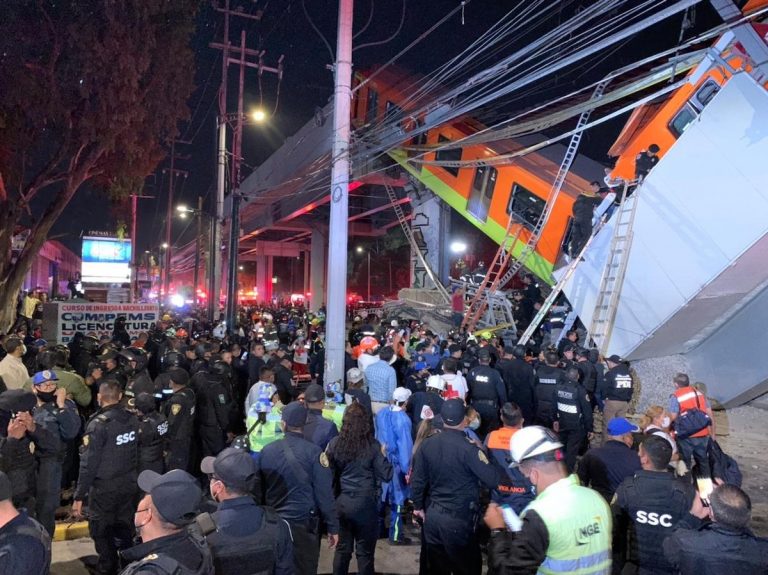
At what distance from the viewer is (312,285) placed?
36438 millimetres

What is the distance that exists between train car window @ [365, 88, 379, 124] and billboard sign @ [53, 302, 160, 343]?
11.2 meters

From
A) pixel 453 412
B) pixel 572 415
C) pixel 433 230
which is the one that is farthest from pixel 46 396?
pixel 433 230

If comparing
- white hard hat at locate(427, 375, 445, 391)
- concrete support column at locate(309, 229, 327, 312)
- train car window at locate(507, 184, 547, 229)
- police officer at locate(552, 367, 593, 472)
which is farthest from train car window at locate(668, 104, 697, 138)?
concrete support column at locate(309, 229, 327, 312)

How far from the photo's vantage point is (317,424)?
200 inches

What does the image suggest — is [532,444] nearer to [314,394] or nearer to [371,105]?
[314,394]

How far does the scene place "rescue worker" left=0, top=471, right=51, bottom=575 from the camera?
2.34 meters

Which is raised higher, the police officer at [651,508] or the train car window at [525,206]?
the train car window at [525,206]

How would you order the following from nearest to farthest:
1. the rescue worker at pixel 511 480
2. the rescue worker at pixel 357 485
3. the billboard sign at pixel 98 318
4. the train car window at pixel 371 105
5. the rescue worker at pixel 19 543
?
the rescue worker at pixel 19 543 < the rescue worker at pixel 357 485 < the rescue worker at pixel 511 480 < the billboard sign at pixel 98 318 < the train car window at pixel 371 105

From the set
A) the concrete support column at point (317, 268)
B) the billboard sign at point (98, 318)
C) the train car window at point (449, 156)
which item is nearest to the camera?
the billboard sign at point (98, 318)

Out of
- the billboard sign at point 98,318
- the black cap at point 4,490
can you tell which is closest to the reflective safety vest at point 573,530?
the black cap at point 4,490

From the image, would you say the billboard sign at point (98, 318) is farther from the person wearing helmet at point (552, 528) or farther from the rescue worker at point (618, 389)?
the person wearing helmet at point (552, 528)

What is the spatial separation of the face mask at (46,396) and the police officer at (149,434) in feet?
2.42

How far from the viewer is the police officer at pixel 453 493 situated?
4320 millimetres

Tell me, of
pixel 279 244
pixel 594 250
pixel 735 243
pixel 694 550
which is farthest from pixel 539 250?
pixel 279 244
